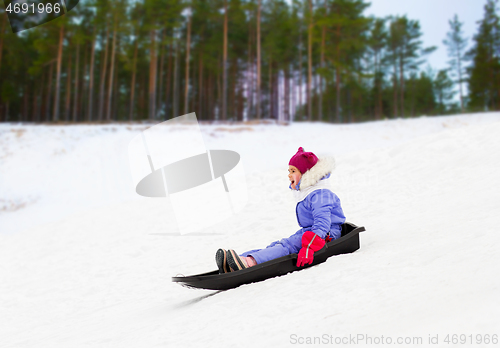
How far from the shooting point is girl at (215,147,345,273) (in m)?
2.45

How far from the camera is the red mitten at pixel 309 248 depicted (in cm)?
243

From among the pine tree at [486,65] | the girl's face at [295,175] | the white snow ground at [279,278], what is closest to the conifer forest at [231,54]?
the pine tree at [486,65]

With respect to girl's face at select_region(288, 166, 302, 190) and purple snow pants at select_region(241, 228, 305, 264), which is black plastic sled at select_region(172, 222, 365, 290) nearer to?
purple snow pants at select_region(241, 228, 305, 264)

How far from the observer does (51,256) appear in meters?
5.46

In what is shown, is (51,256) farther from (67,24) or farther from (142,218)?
(67,24)

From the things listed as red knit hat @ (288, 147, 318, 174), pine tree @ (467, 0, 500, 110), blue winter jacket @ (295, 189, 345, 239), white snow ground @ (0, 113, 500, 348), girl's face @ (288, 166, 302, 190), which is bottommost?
white snow ground @ (0, 113, 500, 348)

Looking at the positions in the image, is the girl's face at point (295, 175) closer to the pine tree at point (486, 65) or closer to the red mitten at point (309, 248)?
the red mitten at point (309, 248)

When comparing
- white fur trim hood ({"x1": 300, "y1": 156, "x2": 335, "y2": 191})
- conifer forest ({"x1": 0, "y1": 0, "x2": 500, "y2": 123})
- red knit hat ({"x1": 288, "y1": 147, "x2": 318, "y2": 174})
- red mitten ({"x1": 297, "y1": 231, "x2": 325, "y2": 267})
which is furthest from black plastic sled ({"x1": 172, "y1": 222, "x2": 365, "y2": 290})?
conifer forest ({"x1": 0, "y1": 0, "x2": 500, "y2": 123})

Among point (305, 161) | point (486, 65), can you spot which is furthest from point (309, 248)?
point (486, 65)

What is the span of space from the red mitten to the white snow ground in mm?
105

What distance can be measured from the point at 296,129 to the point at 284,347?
1734 cm

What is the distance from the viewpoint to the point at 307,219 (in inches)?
107

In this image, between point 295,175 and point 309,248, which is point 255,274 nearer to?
point 309,248

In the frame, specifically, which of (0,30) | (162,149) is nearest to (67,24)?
(0,30)
